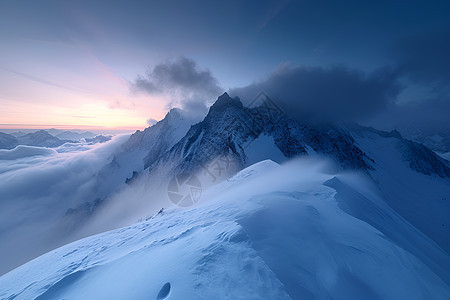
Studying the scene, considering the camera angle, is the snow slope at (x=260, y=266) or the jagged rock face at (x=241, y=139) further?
the jagged rock face at (x=241, y=139)

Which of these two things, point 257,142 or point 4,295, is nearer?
point 4,295

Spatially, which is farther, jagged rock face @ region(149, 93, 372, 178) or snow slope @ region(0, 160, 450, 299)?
jagged rock face @ region(149, 93, 372, 178)

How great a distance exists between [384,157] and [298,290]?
415 ft

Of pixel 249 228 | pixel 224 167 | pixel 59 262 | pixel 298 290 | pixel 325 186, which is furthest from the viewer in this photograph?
pixel 224 167

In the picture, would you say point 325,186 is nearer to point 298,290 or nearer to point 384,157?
point 298,290

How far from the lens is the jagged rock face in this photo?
1925 inches

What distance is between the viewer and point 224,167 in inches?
1730

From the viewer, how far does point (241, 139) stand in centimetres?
4925

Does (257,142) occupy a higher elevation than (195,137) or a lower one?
lower

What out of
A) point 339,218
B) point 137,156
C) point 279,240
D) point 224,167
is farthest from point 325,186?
point 137,156

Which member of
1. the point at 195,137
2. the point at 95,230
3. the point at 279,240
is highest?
the point at 195,137

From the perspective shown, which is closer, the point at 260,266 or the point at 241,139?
the point at 260,266

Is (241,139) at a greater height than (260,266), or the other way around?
(241,139)

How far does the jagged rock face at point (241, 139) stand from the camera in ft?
160
